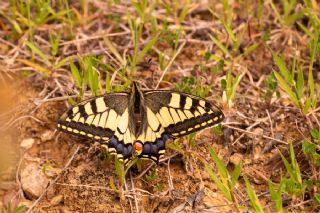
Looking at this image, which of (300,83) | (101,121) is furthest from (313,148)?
(101,121)

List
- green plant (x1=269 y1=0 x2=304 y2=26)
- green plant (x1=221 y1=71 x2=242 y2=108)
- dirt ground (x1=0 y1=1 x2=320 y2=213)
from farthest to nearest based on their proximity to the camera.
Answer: green plant (x1=269 y1=0 x2=304 y2=26), green plant (x1=221 y1=71 x2=242 y2=108), dirt ground (x1=0 y1=1 x2=320 y2=213)

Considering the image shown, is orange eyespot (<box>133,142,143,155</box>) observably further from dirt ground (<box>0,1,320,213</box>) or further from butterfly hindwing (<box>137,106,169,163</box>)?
dirt ground (<box>0,1,320,213</box>)

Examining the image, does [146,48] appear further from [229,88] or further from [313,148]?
[313,148]

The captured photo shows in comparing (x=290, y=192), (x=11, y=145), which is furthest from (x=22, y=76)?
(x=290, y=192)

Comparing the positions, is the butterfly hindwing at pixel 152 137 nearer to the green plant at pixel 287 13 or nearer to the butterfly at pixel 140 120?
the butterfly at pixel 140 120

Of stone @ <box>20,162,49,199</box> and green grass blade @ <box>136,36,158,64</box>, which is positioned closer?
stone @ <box>20,162,49,199</box>

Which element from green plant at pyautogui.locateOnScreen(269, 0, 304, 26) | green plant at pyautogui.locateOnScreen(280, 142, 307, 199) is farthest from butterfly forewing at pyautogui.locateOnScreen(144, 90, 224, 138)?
green plant at pyautogui.locateOnScreen(269, 0, 304, 26)
